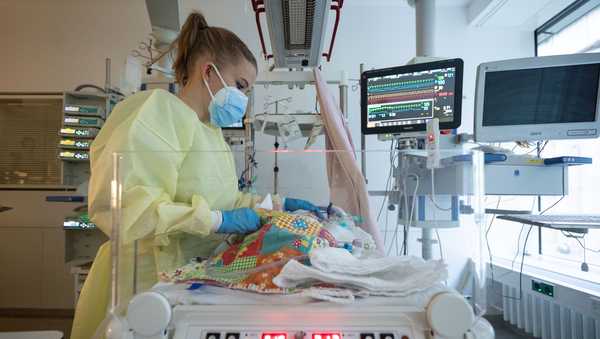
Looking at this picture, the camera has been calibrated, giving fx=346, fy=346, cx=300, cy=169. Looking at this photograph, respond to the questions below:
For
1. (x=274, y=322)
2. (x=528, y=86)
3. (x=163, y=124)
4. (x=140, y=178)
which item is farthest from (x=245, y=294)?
(x=528, y=86)

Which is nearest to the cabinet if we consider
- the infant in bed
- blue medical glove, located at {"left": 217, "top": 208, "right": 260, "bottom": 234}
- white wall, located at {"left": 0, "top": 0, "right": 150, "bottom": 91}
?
white wall, located at {"left": 0, "top": 0, "right": 150, "bottom": 91}

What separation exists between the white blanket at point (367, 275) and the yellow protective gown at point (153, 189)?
0.31m

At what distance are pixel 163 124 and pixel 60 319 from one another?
3039 mm

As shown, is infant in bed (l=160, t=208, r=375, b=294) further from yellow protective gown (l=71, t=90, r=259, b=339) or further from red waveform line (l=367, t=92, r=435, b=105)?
red waveform line (l=367, t=92, r=435, b=105)

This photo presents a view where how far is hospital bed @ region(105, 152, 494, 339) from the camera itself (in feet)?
1.79

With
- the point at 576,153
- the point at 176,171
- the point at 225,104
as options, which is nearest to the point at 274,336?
the point at 176,171

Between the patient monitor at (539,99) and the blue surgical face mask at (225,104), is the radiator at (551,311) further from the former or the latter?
the blue surgical face mask at (225,104)

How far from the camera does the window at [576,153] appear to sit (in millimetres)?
2705

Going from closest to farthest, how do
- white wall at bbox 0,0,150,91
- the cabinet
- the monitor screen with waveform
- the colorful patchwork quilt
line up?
1. the colorful patchwork quilt
2. the monitor screen with waveform
3. the cabinet
4. white wall at bbox 0,0,150,91

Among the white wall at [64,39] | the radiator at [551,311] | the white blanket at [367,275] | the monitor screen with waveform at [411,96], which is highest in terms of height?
the white wall at [64,39]

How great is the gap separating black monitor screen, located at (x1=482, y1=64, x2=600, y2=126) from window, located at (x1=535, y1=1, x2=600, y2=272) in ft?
3.56

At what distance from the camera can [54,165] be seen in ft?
10.4

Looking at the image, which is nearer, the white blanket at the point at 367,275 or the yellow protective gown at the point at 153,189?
the white blanket at the point at 367,275

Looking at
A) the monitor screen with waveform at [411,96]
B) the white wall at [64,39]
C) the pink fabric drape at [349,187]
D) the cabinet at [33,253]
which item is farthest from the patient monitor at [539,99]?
the cabinet at [33,253]
